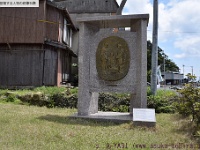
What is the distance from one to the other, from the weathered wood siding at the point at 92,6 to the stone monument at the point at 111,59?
66.1 ft

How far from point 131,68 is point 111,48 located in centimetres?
98

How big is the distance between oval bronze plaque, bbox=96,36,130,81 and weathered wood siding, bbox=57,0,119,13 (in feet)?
66.7

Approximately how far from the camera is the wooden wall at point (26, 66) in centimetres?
1895

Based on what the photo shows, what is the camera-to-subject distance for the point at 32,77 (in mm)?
18938

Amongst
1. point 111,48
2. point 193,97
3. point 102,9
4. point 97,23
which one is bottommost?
point 193,97

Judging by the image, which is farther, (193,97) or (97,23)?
(97,23)

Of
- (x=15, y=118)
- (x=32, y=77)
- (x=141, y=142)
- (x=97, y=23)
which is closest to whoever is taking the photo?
(x=141, y=142)

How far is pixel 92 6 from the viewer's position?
96.2 ft

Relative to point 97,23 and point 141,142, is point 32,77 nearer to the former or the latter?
point 97,23

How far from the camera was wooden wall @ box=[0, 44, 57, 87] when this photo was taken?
62.2ft

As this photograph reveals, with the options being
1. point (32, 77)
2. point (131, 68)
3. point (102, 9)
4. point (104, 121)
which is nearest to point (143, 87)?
point (131, 68)

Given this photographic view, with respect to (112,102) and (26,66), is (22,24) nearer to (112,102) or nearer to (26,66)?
(26,66)

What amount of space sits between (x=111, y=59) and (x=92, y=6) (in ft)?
71.6

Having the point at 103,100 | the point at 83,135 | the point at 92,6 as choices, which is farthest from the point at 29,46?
the point at 83,135
